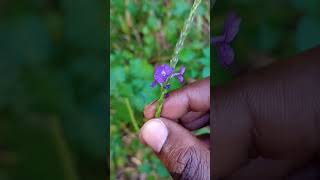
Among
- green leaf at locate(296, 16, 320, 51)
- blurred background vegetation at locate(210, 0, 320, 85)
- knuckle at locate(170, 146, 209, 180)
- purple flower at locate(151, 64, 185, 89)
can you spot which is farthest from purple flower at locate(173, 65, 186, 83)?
green leaf at locate(296, 16, 320, 51)

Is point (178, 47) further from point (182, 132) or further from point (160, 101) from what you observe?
point (182, 132)

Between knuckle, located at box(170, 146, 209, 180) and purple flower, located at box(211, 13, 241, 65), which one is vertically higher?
purple flower, located at box(211, 13, 241, 65)

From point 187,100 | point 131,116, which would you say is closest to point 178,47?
point 187,100

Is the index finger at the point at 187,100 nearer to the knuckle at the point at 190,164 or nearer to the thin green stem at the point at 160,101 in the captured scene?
the thin green stem at the point at 160,101

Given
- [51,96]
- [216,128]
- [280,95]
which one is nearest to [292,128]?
[280,95]

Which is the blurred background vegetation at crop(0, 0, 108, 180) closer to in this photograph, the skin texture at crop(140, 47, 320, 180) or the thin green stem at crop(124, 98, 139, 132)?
the thin green stem at crop(124, 98, 139, 132)
